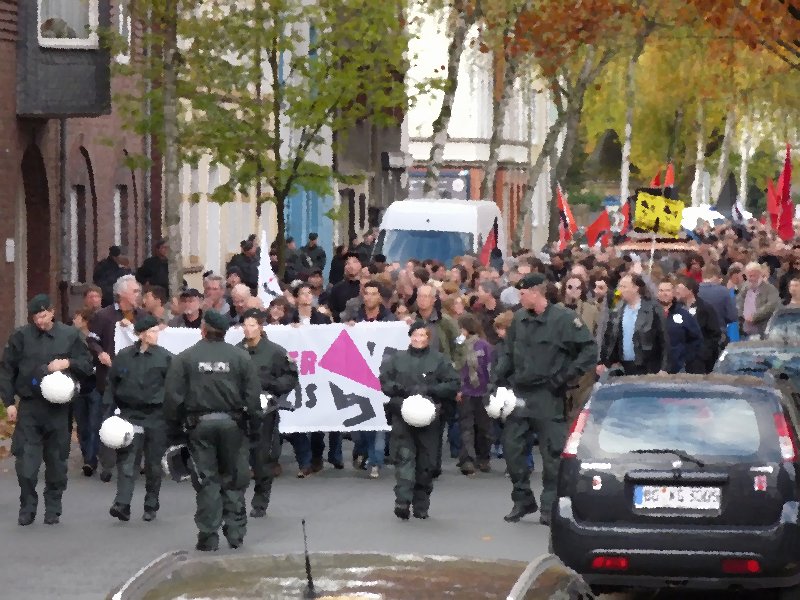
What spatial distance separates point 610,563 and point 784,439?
111 cm

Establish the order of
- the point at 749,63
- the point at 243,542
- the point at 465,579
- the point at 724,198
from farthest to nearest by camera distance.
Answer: the point at 724,198, the point at 749,63, the point at 243,542, the point at 465,579

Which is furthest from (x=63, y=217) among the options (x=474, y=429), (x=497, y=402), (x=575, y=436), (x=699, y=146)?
(x=699, y=146)

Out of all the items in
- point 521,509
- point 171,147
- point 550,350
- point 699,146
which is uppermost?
point 171,147

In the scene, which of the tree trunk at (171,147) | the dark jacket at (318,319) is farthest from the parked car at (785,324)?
the tree trunk at (171,147)

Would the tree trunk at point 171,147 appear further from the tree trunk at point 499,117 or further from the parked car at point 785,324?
the tree trunk at point 499,117

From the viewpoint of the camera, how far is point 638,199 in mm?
42531

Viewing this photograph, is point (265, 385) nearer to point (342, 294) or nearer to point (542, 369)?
point (542, 369)

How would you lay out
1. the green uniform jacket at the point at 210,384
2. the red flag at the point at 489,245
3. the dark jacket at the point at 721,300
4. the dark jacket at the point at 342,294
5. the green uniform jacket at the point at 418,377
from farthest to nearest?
the red flag at the point at 489,245 → the dark jacket at the point at 342,294 → the dark jacket at the point at 721,300 → the green uniform jacket at the point at 418,377 → the green uniform jacket at the point at 210,384

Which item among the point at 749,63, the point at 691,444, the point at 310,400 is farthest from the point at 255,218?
the point at 691,444

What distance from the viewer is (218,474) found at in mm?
15383

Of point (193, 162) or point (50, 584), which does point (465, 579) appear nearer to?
point (50, 584)

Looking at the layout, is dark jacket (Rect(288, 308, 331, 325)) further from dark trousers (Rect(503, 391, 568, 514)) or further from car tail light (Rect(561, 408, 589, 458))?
car tail light (Rect(561, 408, 589, 458))

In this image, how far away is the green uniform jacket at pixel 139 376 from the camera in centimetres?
1742

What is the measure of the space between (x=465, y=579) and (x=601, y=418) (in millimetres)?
6360
